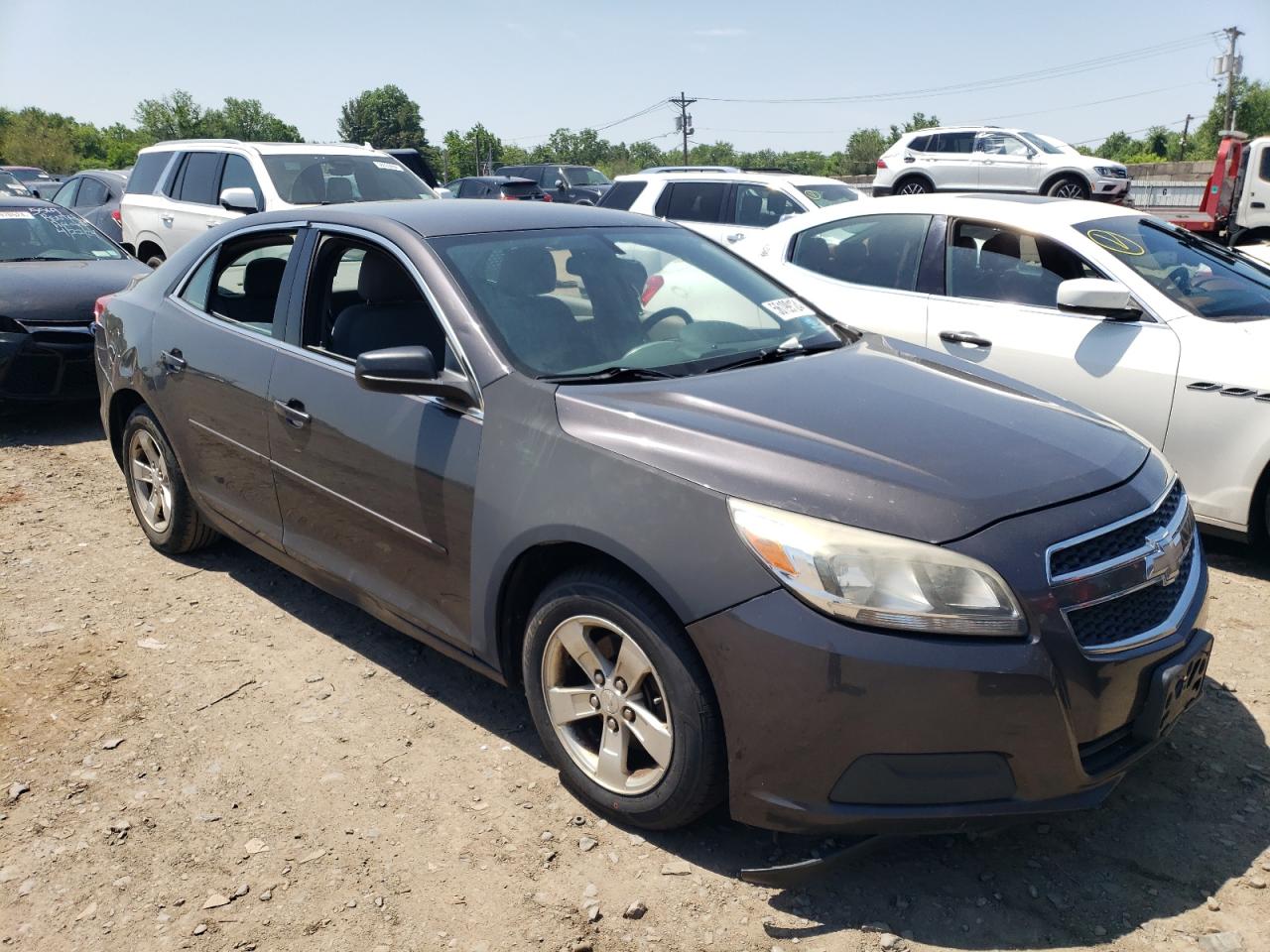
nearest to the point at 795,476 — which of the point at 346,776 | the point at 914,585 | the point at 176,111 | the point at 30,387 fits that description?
the point at 914,585

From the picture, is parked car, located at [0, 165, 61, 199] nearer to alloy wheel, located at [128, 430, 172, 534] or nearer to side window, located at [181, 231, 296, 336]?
alloy wheel, located at [128, 430, 172, 534]

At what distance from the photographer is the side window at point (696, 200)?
11.6 meters

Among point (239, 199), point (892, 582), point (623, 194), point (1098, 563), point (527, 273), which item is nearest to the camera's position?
point (892, 582)

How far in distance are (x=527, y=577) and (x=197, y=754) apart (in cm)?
129

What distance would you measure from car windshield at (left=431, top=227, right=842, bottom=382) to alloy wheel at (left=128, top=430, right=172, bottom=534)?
6.95 ft

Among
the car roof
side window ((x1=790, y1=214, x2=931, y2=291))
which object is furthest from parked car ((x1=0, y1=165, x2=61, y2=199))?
the car roof

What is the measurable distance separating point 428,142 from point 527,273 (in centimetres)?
14021

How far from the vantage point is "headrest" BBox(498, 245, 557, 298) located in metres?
3.42

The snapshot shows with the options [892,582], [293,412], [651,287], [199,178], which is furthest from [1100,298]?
[199,178]

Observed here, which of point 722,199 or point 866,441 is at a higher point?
point 722,199

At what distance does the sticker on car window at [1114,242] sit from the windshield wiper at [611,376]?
3175mm

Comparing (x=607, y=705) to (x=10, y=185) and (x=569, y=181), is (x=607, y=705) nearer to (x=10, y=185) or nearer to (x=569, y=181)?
(x=10, y=185)

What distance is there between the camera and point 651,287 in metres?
3.70

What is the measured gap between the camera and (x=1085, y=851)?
279 cm
